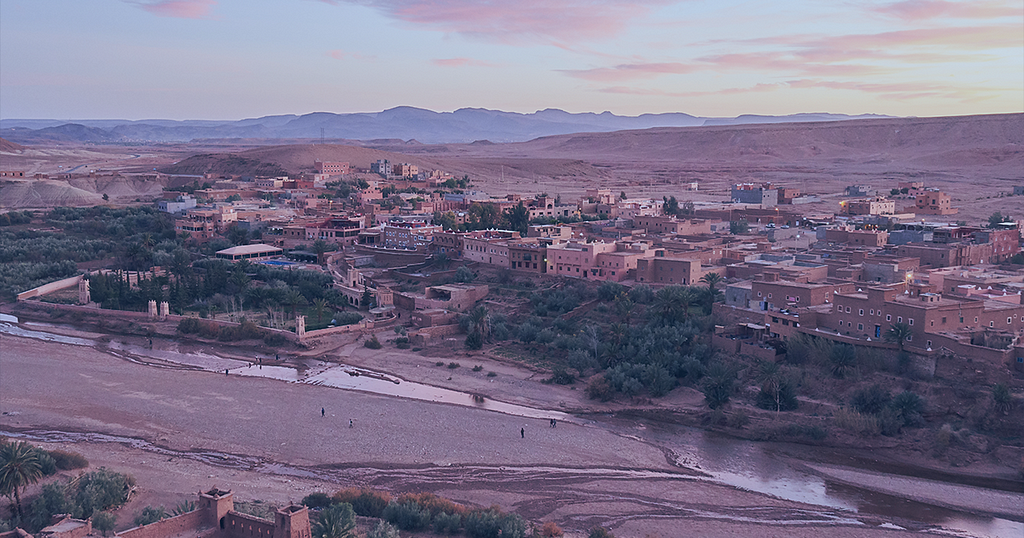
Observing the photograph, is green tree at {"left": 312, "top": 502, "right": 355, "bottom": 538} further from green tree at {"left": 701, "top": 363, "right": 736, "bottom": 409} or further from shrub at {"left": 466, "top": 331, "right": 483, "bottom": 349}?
shrub at {"left": 466, "top": 331, "right": 483, "bottom": 349}

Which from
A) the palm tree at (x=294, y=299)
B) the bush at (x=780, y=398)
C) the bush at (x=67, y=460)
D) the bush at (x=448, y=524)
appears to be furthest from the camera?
the palm tree at (x=294, y=299)

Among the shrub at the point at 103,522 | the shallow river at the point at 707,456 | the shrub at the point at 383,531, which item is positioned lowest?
the shallow river at the point at 707,456

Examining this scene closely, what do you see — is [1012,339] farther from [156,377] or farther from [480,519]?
[156,377]

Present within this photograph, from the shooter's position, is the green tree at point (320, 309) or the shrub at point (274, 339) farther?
the green tree at point (320, 309)

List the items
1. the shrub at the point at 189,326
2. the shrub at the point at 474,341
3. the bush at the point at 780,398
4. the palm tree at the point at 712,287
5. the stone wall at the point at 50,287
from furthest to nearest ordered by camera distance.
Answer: the stone wall at the point at 50,287, the shrub at the point at 189,326, the shrub at the point at 474,341, the palm tree at the point at 712,287, the bush at the point at 780,398

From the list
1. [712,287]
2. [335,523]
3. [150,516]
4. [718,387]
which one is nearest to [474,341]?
[712,287]

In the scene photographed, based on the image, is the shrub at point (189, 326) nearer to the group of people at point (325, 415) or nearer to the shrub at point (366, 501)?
the group of people at point (325, 415)

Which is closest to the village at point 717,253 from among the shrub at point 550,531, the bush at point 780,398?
the bush at point 780,398
